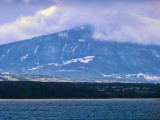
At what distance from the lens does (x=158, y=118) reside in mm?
134125

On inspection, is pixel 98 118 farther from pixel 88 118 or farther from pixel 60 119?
pixel 60 119

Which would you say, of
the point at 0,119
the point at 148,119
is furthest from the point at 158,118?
the point at 0,119

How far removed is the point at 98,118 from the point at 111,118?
4145 millimetres

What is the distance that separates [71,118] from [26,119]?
46.8ft

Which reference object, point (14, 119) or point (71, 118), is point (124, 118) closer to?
point (71, 118)

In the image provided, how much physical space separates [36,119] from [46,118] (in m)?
5.29

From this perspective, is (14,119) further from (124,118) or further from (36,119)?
(124,118)

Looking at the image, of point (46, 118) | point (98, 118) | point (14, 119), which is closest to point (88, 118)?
point (98, 118)

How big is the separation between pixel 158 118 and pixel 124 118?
11.0m

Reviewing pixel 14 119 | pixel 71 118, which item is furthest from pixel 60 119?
pixel 14 119

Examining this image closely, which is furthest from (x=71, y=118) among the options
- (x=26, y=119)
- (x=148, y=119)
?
(x=148, y=119)

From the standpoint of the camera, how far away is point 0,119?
134 m

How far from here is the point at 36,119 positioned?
13600 cm

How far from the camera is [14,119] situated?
134250mm
